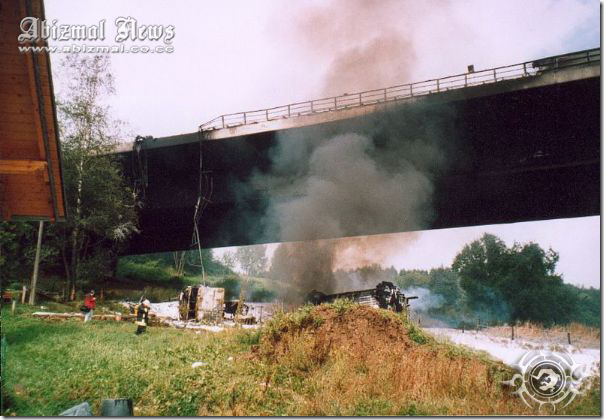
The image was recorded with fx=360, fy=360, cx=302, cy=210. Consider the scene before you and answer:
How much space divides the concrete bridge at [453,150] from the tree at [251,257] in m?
45.6

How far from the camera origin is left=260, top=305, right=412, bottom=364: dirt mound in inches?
303

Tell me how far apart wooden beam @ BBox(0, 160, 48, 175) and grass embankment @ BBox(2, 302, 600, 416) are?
3.62 m

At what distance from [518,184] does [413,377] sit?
37.5 feet

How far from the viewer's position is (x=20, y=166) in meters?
4.82

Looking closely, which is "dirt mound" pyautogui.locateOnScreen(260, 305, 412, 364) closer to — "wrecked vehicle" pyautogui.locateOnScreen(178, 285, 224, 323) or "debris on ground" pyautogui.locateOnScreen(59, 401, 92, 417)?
"debris on ground" pyautogui.locateOnScreen(59, 401, 92, 417)

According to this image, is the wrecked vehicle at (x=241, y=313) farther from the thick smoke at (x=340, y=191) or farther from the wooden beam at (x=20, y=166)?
the wooden beam at (x=20, y=166)

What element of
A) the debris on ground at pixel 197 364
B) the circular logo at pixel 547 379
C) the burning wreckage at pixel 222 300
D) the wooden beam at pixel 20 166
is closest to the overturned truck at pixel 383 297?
the burning wreckage at pixel 222 300

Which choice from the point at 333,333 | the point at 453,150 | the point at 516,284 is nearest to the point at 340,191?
the point at 453,150

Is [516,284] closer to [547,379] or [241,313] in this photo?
[241,313]

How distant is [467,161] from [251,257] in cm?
5691

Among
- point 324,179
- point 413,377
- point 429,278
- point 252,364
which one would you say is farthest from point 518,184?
point 429,278

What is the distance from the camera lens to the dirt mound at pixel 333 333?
303 inches

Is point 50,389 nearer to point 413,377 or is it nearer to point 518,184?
point 413,377

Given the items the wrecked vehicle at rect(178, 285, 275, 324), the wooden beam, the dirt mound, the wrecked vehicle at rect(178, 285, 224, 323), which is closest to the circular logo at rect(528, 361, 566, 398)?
the dirt mound
